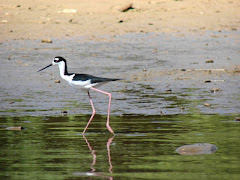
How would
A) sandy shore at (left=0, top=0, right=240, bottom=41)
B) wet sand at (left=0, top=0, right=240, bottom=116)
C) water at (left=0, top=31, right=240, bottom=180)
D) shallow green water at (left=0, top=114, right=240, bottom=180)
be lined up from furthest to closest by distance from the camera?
1. sandy shore at (left=0, top=0, right=240, bottom=41)
2. wet sand at (left=0, top=0, right=240, bottom=116)
3. water at (left=0, top=31, right=240, bottom=180)
4. shallow green water at (left=0, top=114, right=240, bottom=180)

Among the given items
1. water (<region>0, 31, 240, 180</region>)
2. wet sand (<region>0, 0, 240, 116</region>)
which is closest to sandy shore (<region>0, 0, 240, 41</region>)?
wet sand (<region>0, 0, 240, 116</region>)

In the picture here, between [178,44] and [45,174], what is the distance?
1030 cm

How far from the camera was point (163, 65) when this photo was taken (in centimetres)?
1388

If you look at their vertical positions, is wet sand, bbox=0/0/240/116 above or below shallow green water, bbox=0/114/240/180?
below

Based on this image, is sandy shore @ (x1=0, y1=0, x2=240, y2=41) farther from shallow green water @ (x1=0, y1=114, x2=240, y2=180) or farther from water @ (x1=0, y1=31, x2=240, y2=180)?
shallow green water @ (x1=0, y1=114, x2=240, y2=180)

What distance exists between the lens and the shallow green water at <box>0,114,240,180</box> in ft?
19.9

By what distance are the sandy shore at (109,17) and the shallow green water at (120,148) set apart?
8.22 metres

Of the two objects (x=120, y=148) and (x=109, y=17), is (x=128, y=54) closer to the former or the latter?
(x=109, y=17)

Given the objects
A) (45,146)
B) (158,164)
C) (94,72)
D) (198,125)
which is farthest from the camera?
(94,72)

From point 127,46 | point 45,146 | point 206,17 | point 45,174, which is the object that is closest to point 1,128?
point 45,146

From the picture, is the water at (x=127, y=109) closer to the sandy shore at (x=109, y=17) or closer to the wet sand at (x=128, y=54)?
the wet sand at (x=128, y=54)

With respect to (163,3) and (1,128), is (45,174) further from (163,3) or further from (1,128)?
(163,3)

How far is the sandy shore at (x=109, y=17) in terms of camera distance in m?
17.7

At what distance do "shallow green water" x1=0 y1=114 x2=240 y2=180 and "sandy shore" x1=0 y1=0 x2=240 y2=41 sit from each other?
822cm
